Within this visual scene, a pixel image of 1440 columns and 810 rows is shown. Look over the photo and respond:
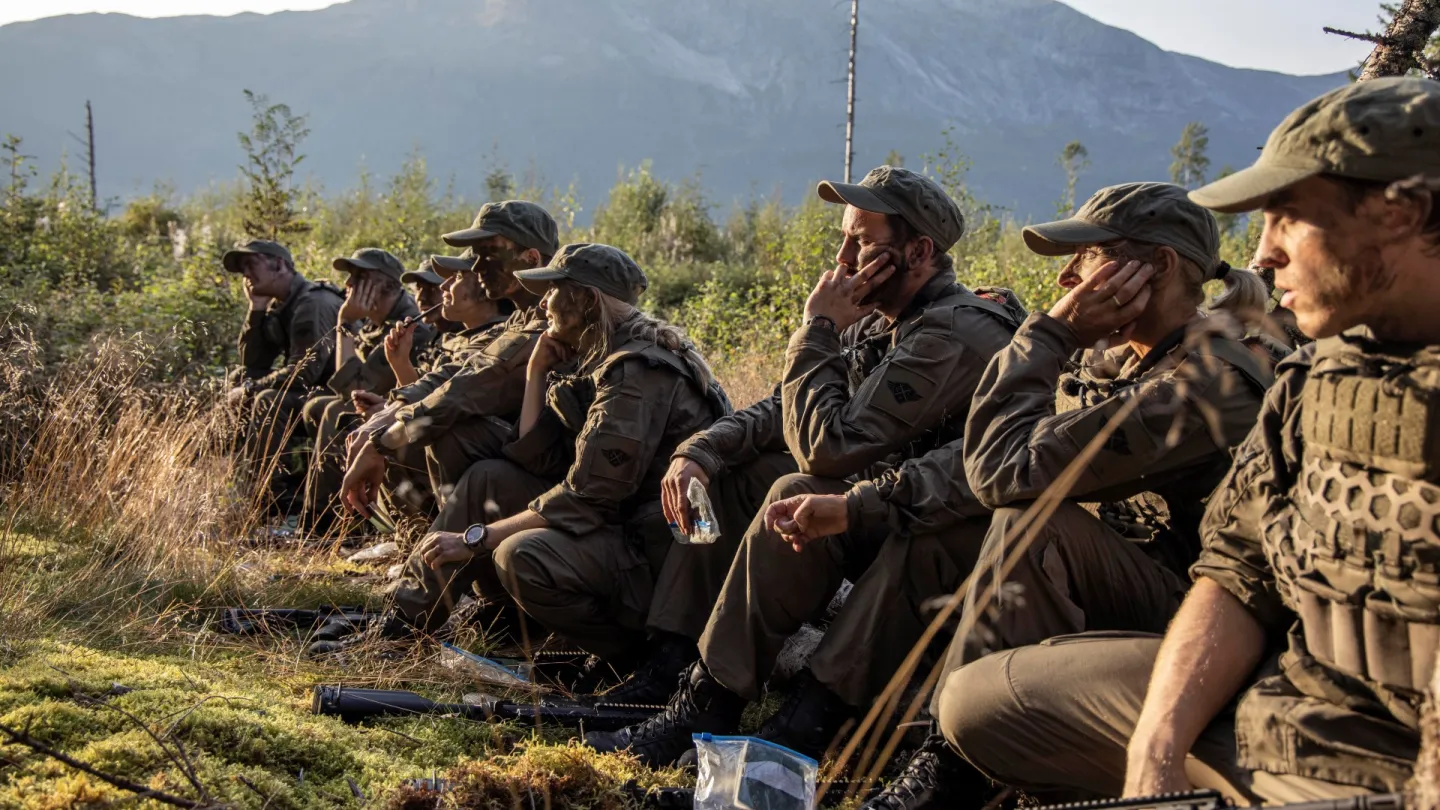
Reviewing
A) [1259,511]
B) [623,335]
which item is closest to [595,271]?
[623,335]

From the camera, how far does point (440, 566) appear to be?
4.80 meters

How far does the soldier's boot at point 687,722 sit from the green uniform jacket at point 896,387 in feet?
2.45

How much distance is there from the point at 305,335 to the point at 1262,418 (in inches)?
304

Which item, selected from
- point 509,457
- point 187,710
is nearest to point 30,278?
point 509,457

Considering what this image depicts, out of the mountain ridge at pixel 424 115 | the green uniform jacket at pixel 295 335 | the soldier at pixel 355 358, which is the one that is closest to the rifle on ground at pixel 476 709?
the soldier at pixel 355 358

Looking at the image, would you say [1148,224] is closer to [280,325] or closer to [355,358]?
[355,358]

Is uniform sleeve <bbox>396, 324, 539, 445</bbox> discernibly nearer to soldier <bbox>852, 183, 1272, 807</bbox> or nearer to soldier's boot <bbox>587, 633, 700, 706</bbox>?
soldier's boot <bbox>587, 633, 700, 706</bbox>

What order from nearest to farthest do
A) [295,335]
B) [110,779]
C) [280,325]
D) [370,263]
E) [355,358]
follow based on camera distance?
[110,779], [355,358], [370,263], [295,335], [280,325]

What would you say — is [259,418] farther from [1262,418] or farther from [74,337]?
[1262,418]

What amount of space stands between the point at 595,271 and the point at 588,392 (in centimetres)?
49

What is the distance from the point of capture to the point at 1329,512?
81.7 inches

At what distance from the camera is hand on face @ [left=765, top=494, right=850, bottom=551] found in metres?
3.50

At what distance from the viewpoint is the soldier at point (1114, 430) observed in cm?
294

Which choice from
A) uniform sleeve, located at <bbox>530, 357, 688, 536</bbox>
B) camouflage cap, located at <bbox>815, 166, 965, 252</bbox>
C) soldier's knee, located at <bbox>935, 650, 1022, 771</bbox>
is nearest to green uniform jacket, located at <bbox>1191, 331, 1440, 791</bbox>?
soldier's knee, located at <bbox>935, 650, 1022, 771</bbox>
